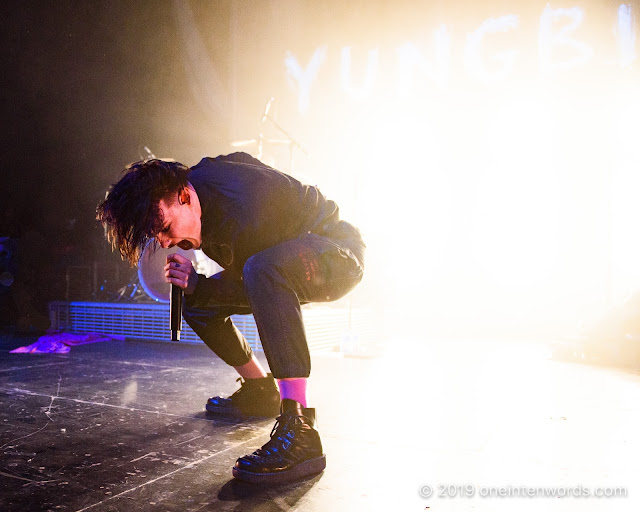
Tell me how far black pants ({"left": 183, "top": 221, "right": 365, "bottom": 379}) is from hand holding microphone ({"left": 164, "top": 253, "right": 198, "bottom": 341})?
0.08m

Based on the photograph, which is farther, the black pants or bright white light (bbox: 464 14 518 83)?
bright white light (bbox: 464 14 518 83)

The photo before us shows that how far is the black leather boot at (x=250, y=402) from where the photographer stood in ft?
4.81

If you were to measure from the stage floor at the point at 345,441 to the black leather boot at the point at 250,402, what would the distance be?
71 mm

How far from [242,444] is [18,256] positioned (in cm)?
493

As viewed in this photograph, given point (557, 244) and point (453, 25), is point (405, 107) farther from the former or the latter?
point (557, 244)

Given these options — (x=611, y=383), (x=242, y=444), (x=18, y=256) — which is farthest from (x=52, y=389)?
(x=18, y=256)

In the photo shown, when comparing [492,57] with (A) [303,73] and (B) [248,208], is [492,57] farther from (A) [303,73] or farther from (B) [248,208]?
(B) [248,208]

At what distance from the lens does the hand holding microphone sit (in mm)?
1220

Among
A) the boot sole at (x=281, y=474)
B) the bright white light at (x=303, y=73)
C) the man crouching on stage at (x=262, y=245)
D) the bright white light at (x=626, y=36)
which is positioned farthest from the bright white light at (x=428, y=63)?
the boot sole at (x=281, y=474)

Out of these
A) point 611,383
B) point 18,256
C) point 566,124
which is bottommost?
point 611,383

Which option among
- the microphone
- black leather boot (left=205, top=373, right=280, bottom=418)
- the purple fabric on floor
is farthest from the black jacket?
the purple fabric on floor

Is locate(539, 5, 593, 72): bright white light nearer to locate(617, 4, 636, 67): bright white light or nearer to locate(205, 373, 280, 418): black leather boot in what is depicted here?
locate(617, 4, 636, 67): bright white light

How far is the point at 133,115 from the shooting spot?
206 inches

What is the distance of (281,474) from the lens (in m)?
0.94
